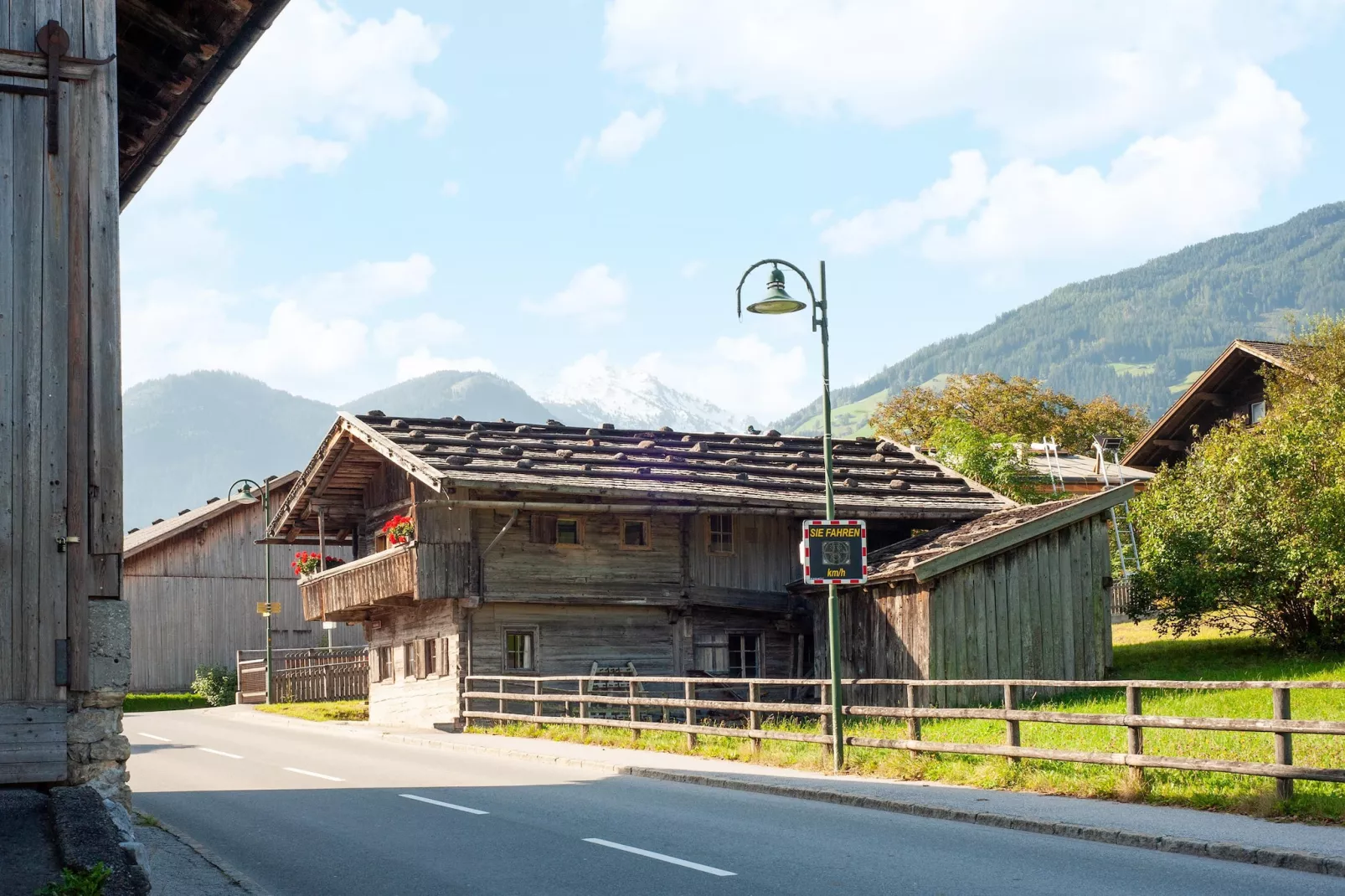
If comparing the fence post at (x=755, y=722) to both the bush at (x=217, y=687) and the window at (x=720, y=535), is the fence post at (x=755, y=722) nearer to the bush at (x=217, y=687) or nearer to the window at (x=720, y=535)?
the window at (x=720, y=535)

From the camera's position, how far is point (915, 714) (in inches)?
725

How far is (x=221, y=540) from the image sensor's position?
55812 mm

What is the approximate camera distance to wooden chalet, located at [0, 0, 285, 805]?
31.1ft

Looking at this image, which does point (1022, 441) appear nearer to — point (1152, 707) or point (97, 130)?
point (1152, 707)

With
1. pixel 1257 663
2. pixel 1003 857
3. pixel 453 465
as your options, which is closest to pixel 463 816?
pixel 1003 857

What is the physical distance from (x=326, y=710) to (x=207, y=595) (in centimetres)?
1781

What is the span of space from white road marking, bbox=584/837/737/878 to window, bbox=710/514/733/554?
20338 mm

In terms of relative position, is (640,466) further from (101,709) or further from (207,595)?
(207,595)

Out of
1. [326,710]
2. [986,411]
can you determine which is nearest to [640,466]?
[326,710]

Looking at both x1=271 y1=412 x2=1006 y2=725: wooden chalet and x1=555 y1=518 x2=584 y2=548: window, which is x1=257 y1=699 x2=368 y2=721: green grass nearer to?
x1=271 y1=412 x2=1006 y2=725: wooden chalet

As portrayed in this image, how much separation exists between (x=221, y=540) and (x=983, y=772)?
145 ft

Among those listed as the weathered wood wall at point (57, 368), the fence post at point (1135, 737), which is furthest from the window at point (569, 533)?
the weathered wood wall at point (57, 368)

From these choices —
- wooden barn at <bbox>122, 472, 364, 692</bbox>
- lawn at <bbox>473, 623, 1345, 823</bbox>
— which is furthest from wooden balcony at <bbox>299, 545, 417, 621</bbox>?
wooden barn at <bbox>122, 472, 364, 692</bbox>

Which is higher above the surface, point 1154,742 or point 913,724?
point 913,724
